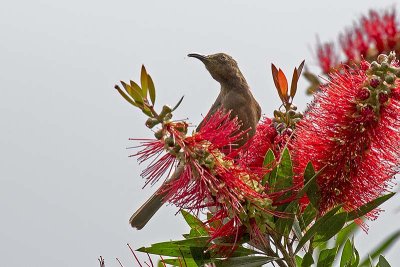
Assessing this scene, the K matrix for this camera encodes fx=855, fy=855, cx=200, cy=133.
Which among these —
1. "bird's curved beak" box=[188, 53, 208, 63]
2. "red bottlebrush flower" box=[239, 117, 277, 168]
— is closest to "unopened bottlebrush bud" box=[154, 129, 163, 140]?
"red bottlebrush flower" box=[239, 117, 277, 168]

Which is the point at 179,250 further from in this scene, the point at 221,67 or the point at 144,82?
the point at 221,67

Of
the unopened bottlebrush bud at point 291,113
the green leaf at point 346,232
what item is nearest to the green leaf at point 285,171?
the unopened bottlebrush bud at point 291,113

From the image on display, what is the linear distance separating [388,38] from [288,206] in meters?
1.68

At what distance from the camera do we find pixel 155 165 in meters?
2.19

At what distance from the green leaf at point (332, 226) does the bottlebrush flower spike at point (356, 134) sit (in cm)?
5

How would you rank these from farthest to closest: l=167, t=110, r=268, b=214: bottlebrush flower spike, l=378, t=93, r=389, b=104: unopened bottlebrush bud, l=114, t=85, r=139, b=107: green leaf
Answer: l=378, t=93, r=389, b=104: unopened bottlebrush bud < l=167, t=110, r=268, b=214: bottlebrush flower spike < l=114, t=85, r=139, b=107: green leaf

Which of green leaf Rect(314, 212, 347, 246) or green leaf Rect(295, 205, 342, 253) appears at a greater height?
green leaf Rect(295, 205, 342, 253)

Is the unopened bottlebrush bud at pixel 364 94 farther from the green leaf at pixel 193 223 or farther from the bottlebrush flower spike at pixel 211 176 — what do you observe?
the green leaf at pixel 193 223

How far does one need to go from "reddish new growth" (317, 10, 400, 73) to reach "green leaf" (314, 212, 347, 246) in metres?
1.30

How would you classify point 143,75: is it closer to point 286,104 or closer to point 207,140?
point 207,140

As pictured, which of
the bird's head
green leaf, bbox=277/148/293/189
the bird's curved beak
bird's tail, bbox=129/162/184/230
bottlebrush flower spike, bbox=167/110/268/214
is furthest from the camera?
the bird's head

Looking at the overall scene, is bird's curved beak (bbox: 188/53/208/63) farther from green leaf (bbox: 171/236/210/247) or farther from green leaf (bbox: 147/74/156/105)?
green leaf (bbox: 147/74/156/105)

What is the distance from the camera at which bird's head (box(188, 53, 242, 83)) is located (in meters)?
4.66

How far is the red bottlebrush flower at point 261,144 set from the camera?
2641mm
